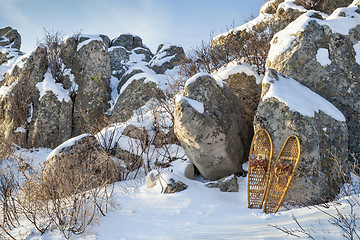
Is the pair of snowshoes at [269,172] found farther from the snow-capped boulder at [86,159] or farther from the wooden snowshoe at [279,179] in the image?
the snow-capped boulder at [86,159]

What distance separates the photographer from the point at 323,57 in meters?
5.07

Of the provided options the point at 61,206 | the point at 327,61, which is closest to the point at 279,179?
the point at 327,61

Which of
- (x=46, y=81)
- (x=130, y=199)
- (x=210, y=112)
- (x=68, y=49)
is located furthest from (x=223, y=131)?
(x=68, y=49)

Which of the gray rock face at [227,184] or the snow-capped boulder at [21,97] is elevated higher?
the snow-capped boulder at [21,97]

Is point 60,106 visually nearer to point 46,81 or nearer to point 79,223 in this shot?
point 46,81

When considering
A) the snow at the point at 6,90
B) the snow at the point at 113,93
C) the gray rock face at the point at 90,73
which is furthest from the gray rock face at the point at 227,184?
the snow at the point at 6,90

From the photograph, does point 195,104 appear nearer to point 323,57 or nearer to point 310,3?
point 323,57

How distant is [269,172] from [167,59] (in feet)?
44.5

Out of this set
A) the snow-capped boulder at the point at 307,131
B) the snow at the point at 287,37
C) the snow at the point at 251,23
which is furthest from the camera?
the snow at the point at 251,23

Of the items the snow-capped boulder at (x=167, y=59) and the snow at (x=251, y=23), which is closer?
the snow at (x=251, y=23)

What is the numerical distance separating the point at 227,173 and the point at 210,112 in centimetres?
130

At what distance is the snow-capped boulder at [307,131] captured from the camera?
3.92 metres

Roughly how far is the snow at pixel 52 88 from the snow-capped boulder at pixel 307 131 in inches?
369

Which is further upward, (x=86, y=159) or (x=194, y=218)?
(x=86, y=159)
